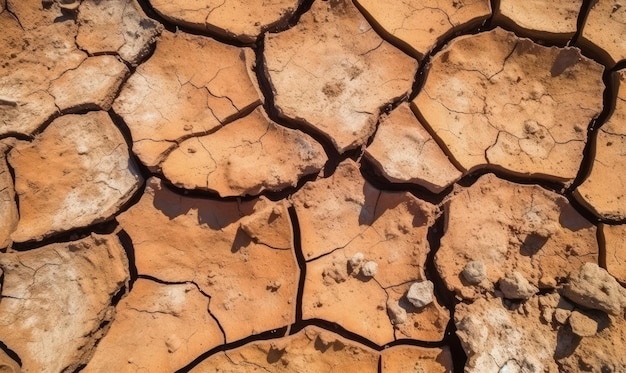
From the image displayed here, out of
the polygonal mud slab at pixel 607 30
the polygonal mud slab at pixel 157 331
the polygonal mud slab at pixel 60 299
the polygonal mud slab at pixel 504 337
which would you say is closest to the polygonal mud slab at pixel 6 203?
the polygonal mud slab at pixel 60 299

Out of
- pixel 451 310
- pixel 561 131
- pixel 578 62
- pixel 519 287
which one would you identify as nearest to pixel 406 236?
pixel 451 310

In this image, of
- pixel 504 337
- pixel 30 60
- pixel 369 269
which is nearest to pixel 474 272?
pixel 504 337

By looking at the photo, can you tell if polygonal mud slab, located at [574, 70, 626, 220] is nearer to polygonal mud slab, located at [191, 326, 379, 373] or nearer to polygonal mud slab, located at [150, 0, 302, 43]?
polygonal mud slab, located at [191, 326, 379, 373]

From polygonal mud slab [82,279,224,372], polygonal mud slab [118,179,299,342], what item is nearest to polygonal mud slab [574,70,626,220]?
polygonal mud slab [118,179,299,342]

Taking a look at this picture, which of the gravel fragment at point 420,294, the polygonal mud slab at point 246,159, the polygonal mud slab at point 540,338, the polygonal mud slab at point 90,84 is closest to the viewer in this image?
the polygonal mud slab at point 540,338

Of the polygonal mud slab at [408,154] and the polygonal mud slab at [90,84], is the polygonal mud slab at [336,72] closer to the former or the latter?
the polygonal mud slab at [408,154]

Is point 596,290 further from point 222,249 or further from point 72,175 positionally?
point 72,175
